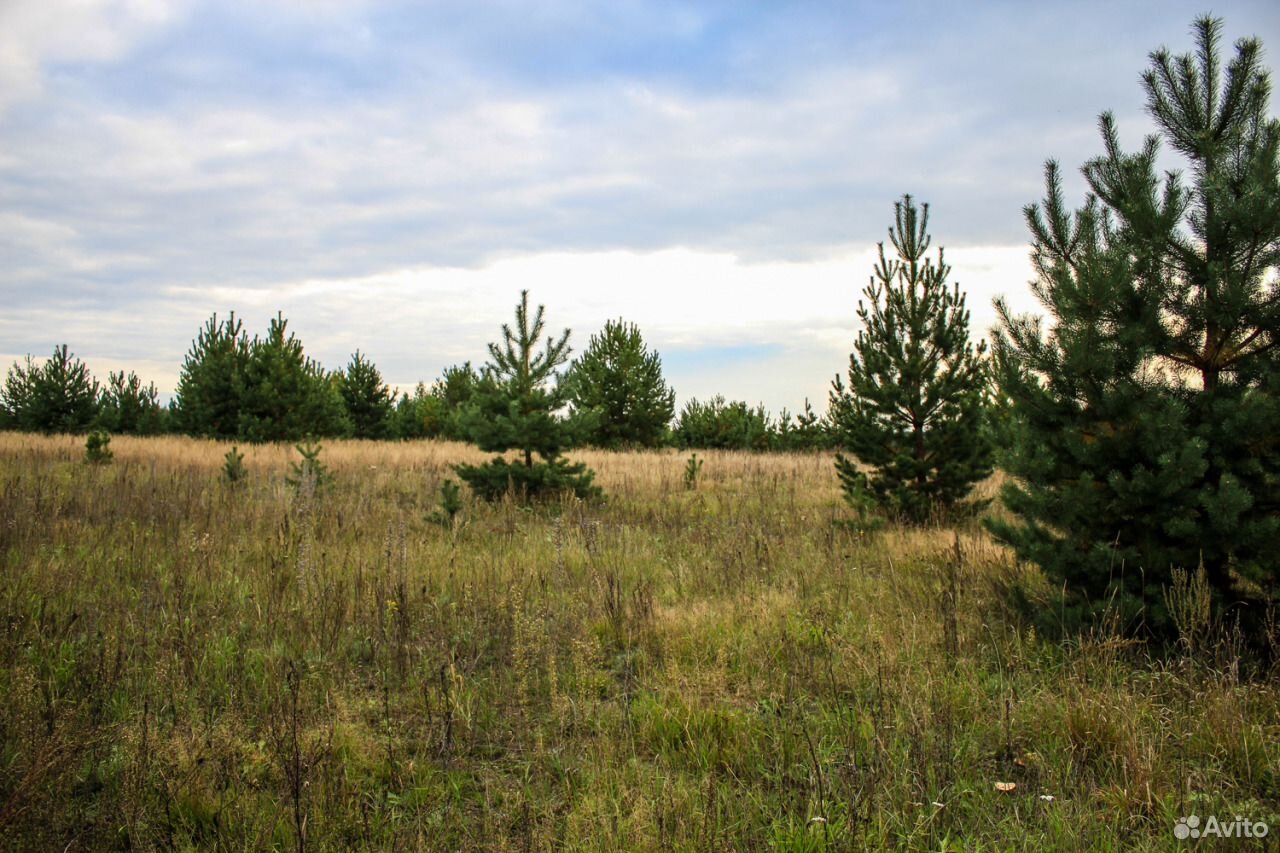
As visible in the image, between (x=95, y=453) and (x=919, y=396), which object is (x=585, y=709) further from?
(x=95, y=453)

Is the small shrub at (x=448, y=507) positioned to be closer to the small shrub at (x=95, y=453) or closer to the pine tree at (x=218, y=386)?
the small shrub at (x=95, y=453)

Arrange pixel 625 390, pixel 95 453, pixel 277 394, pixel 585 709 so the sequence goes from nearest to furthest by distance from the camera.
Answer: pixel 585 709 < pixel 95 453 < pixel 277 394 < pixel 625 390

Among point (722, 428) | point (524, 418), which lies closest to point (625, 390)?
point (722, 428)

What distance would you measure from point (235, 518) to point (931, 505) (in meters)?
9.00

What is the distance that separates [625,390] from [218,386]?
14.5 meters

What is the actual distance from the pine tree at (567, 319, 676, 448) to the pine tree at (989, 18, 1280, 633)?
23.5 m

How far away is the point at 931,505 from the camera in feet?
31.6

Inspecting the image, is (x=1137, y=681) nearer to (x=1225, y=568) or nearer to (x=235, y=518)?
(x=1225, y=568)

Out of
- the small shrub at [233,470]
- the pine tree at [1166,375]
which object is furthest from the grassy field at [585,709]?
the small shrub at [233,470]

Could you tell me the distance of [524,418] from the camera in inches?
437

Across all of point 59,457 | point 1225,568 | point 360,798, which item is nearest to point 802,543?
point 1225,568

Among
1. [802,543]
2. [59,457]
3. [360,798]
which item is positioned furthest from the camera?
[59,457]

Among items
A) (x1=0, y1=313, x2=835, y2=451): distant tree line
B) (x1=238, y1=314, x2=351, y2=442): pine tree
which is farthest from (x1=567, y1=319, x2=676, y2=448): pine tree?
(x1=238, y1=314, x2=351, y2=442): pine tree

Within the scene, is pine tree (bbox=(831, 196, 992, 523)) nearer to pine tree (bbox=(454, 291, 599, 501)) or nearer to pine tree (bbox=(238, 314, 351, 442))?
pine tree (bbox=(454, 291, 599, 501))
